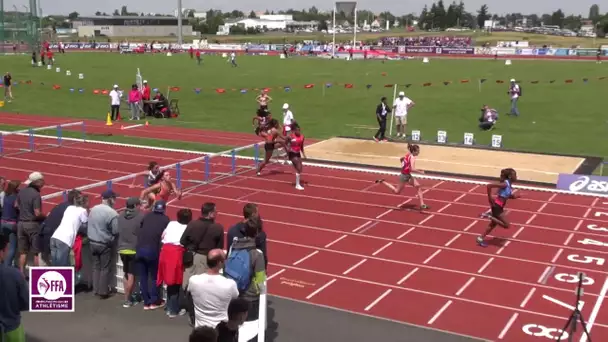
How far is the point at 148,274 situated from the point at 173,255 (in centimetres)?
78

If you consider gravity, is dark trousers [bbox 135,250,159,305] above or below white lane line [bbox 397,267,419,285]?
above

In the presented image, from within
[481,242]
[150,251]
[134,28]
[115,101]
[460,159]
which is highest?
[134,28]

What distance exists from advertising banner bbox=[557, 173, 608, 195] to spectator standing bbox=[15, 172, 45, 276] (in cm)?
Answer: 1274

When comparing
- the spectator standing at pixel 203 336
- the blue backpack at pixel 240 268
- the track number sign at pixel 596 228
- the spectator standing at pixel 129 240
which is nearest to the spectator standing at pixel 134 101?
the track number sign at pixel 596 228

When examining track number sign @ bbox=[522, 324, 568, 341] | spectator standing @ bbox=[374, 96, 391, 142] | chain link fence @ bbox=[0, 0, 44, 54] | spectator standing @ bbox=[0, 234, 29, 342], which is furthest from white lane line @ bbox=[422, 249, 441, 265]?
chain link fence @ bbox=[0, 0, 44, 54]

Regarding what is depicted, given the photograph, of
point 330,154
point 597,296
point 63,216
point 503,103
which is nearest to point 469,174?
point 330,154

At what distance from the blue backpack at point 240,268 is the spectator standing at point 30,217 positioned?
386 centimetres

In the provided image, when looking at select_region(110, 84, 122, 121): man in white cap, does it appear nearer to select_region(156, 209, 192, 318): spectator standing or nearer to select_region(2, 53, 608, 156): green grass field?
select_region(2, 53, 608, 156): green grass field

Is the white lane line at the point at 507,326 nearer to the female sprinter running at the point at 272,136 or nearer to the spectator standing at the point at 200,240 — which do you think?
the spectator standing at the point at 200,240

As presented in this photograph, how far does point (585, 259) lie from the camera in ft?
40.4

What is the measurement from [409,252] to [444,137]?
1153 cm

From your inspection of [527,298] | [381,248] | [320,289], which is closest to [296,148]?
[381,248]

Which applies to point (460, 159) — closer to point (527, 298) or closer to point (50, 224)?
point (527, 298)

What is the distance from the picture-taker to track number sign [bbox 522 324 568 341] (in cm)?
910
